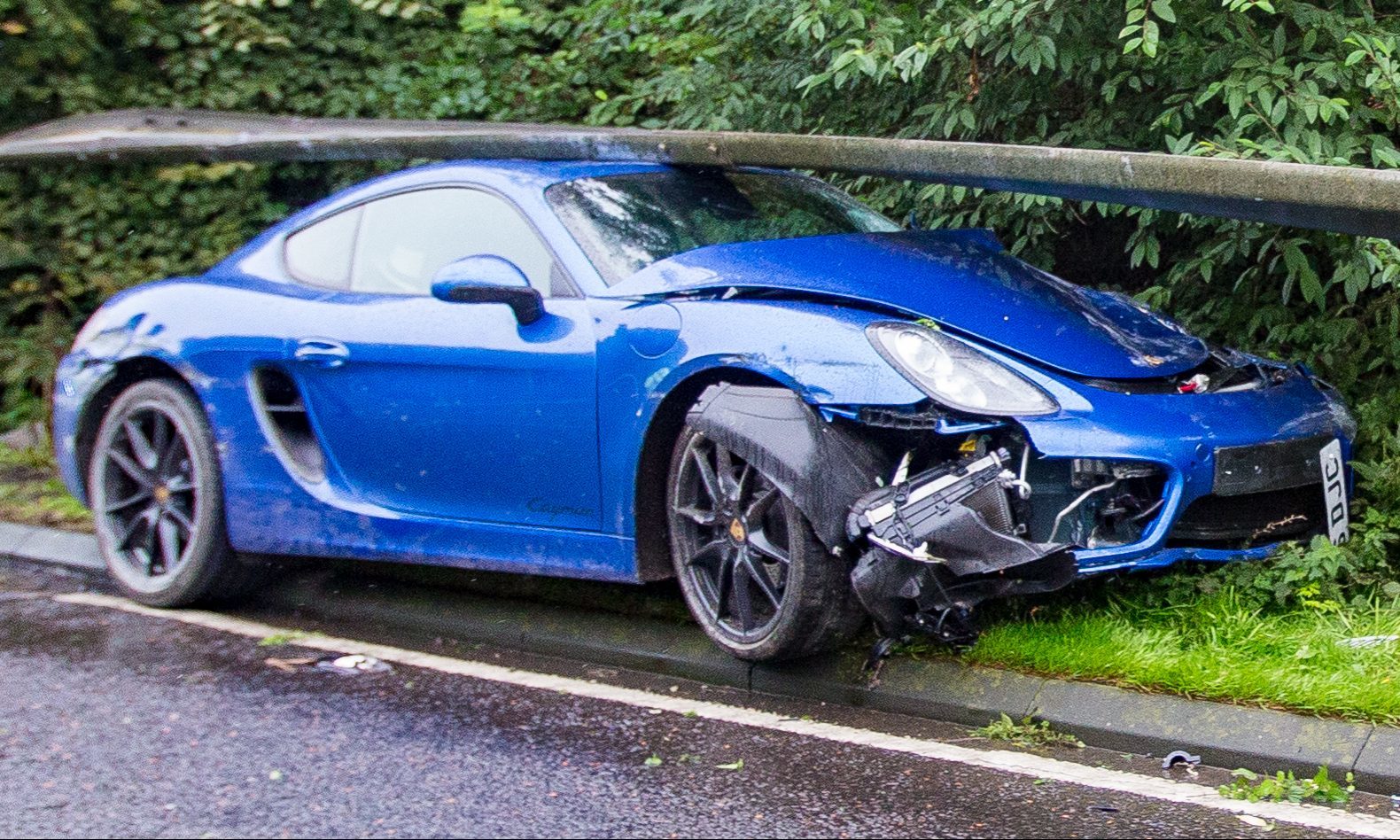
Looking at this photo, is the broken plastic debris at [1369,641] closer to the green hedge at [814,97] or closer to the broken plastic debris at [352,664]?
the green hedge at [814,97]

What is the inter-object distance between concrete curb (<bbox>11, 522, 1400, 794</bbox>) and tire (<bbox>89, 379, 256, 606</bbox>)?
0.86ft

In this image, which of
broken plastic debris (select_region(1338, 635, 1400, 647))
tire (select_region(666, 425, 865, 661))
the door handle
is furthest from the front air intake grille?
the door handle

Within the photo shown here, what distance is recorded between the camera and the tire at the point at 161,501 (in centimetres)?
612

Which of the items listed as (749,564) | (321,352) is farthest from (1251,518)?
(321,352)

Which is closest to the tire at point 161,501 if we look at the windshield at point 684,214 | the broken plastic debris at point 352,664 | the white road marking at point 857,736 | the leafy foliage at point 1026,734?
the white road marking at point 857,736

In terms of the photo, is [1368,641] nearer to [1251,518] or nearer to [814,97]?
[1251,518]

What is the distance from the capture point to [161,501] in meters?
6.32

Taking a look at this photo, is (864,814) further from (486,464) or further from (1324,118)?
(1324,118)

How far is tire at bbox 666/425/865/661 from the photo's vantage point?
4.68m

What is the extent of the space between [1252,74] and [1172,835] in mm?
3099

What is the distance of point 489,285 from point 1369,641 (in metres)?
2.70

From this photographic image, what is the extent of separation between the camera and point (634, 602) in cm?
565

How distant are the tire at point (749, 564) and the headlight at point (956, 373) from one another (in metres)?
0.50

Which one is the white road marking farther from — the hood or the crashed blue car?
the hood
